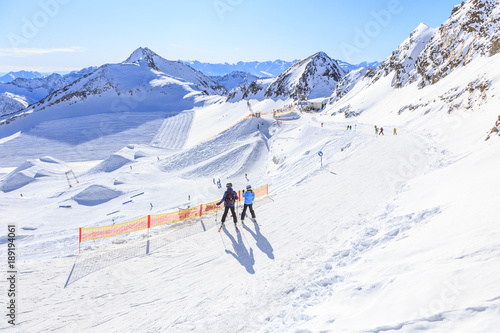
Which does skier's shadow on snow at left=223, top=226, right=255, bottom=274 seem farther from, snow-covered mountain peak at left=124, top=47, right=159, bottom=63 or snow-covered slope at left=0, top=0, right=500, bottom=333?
snow-covered mountain peak at left=124, top=47, right=159, bottom=63

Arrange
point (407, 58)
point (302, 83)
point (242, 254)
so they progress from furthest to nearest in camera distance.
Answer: point (302, 83), point (407, 58), point (242, 254)

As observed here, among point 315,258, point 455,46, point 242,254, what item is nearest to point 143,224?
point 242,254

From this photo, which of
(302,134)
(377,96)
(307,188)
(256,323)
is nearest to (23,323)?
(256,323)

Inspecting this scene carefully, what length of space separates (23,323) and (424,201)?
557 inches

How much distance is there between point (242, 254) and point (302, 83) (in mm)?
87397

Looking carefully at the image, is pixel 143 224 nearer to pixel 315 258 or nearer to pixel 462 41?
pixel 315 258

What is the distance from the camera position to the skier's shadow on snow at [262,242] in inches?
377

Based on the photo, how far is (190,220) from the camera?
1291 cm

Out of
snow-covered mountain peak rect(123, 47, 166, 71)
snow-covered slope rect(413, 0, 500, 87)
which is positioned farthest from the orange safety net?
snow-covered mountain peak rect(123, 47, 166, 71)

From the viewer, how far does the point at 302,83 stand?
88.8 metres

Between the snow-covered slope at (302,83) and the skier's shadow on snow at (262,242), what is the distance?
7821 cm

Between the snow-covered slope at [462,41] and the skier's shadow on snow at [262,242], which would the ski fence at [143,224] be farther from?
the snow-covered slope at [462,41]

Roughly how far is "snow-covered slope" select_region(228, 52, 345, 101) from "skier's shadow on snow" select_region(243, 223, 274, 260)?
78.2 metres

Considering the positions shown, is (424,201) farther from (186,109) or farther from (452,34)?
(186,109)
